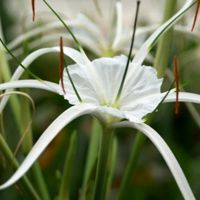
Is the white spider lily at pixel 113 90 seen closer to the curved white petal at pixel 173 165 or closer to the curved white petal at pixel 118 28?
the curved white petal at pixel 173 165

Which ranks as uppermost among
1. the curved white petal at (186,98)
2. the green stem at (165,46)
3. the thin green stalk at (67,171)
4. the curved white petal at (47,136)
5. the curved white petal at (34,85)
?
the green stem at (165,46)

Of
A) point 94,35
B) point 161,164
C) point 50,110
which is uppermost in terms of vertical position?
point 94,35

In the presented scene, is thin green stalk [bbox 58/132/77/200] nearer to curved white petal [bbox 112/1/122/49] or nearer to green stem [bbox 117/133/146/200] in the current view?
green stem [bbox 117/133/146/200]

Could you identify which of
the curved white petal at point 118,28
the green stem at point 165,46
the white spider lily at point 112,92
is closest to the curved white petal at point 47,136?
the white spider lily at point 112,92

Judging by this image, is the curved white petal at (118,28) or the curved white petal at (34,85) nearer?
the curved white petal at (34,85)

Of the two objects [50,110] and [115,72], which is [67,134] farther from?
[115,72]

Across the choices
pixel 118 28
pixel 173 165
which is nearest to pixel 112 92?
pixel 173 165

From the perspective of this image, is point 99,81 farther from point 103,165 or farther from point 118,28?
point 118,28

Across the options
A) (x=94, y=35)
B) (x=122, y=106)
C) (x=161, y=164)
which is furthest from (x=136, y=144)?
(x=161, y=164)
